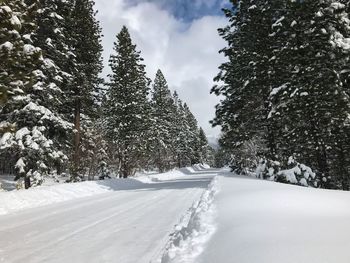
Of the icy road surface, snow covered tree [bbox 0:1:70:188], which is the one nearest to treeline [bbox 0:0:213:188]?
snow covered tree [bbox 0:1:70:188]

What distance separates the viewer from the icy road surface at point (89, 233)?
6.69 metres

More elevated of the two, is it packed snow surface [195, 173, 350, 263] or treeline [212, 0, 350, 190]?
treeline [212, 0, 350, 190]

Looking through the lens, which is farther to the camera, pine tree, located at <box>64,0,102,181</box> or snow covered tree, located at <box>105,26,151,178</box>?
snow covered tree, located at <box>105,26,151,178</box>

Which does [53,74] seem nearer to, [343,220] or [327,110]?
[327,110]

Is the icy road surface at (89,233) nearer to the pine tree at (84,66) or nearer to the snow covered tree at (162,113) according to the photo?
the pine tree at (84,66)

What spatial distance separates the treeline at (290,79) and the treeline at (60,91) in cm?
997

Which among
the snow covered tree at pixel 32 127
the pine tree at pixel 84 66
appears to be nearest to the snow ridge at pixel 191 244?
the snow covered tree at pixel 32 127

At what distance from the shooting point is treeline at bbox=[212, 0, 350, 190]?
16.4 m

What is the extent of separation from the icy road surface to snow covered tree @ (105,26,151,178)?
2106cm

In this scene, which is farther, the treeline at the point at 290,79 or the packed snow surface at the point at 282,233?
the treeline at the point at 290,79

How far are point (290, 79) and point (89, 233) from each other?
40.6 feet

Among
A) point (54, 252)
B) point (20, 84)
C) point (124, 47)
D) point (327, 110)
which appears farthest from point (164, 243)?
point (124, 47)

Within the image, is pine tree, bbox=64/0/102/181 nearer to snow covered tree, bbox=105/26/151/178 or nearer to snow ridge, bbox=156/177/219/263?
snow covered tree, bbox=105/26/151/178

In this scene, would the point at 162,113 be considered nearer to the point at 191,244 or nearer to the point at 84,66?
the point at 84,66
